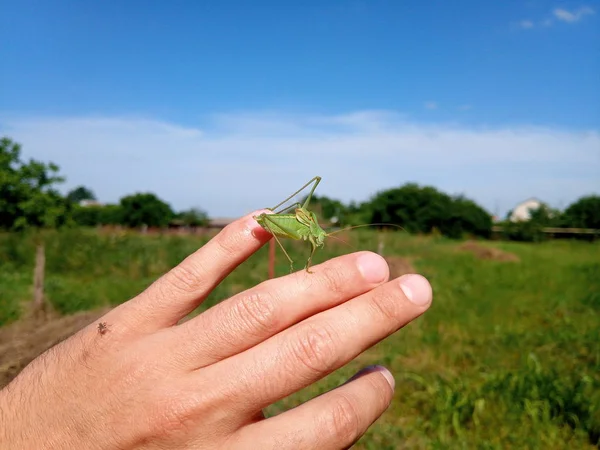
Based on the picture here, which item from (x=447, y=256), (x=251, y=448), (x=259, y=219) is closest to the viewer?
(x=251, y=448)

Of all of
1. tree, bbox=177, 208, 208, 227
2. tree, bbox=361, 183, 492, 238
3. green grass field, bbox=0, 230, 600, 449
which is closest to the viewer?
green grass field, bbox=0, 230, 600, 449

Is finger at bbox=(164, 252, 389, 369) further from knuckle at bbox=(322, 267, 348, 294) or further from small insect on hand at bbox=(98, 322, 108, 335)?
small insect on hand at bbox=(98, 322, 108, 335)

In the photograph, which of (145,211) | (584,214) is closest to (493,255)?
(584,214)

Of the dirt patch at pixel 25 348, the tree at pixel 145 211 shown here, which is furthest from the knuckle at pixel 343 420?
the tree at pixel 145 211

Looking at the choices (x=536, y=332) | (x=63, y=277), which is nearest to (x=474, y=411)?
(x=536, y=332)

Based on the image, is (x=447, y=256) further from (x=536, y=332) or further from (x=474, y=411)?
(x=474, y=411)

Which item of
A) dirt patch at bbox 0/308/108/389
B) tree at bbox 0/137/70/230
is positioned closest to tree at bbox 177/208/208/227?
tree at bbox 0/137/70/230
